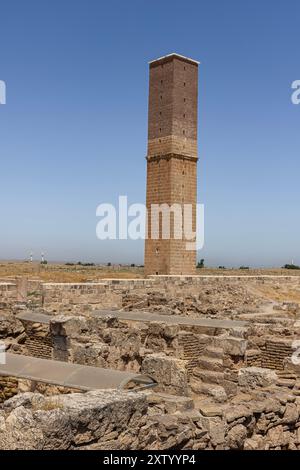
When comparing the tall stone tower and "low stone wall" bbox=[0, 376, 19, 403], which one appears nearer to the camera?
"low stone wall" bbox=[0, 376, 19, 403]

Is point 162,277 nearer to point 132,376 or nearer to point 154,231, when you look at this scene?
point 154,231

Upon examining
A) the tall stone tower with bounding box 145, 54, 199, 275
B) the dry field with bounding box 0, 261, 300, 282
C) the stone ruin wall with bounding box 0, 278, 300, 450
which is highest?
the tall stone tower with bounding box 145, 54, 199, 275

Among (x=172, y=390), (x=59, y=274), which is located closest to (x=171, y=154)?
(x=59, y=274)

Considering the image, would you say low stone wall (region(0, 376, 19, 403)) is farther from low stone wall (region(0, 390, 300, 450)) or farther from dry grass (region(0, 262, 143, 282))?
dry grass (region(0, 262, 143, 282))

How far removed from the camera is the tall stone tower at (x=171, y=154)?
25.2 metres

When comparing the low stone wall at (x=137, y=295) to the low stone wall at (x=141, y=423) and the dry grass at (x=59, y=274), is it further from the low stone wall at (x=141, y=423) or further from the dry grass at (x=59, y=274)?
the low stone wall at (x=141, y=423)

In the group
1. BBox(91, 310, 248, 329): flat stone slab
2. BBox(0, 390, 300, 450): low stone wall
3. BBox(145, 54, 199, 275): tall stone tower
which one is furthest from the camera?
BBox(145, 54, 199, 275): tall stone tower

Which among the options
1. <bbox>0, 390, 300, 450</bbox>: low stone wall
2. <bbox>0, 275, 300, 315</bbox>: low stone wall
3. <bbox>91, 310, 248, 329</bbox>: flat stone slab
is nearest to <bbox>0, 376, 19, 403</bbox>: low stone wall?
<bbox>0, 390, 300, 450</bbox>: low stone wall

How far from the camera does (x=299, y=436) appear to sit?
5863 millimetres

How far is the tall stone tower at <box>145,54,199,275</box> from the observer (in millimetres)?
25219

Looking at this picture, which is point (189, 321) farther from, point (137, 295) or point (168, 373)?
point (137, 295)

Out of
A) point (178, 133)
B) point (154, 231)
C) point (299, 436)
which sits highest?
point (178, 133)

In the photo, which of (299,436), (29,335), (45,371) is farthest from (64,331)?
(299,436)
